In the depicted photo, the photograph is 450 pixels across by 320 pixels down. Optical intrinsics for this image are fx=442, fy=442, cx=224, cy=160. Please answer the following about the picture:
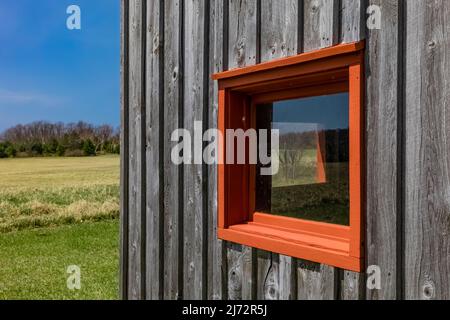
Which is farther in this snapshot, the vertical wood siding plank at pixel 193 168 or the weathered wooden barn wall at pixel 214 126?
the vertical wood siding plank at pixel 193 168

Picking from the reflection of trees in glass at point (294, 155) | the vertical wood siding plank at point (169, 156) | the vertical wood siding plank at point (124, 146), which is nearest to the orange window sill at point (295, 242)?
the reflection of trees in glass at point (294, 155)

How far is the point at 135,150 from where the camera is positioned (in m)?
3.60

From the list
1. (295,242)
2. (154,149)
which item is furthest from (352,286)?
(154,149)

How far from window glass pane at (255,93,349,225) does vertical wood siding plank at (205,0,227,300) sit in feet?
0.97

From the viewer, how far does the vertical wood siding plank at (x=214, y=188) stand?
2.73 m

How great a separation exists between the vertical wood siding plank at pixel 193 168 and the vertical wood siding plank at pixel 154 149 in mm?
334

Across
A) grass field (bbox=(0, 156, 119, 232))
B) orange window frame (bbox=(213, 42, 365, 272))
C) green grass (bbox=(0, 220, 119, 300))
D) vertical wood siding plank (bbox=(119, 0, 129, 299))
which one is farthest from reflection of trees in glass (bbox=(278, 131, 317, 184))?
grass field (bbox=(0, 156, 119, 232))

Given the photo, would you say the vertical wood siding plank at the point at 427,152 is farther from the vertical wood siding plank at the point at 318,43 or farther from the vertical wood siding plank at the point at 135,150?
the vertical wood siding plank at the point at 135,150

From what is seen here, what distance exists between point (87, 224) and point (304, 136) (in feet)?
39.8

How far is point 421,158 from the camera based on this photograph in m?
1.76

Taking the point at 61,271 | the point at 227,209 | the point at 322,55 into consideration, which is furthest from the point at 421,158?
the point at 61,271

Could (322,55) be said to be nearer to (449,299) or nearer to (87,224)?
(449,299)

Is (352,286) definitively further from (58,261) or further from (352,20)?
(58,261)

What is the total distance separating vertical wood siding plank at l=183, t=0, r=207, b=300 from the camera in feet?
9.48
